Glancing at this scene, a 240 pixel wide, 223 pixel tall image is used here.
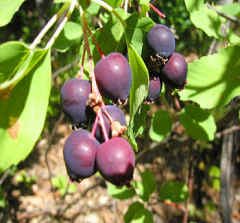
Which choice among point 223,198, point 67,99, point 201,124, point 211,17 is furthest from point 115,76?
point 223,198

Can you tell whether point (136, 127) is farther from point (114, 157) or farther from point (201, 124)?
point (201, 124)

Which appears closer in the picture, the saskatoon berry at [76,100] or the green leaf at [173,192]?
the saskatoon berry at [76,100]

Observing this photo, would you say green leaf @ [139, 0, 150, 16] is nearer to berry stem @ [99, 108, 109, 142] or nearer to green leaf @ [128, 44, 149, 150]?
green leaf @ [128, 44, 149, 150]

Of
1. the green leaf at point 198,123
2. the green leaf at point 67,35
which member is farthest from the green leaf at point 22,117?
the green leaf at point 198,123

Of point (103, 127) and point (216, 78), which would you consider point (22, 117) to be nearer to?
point (103, 127)

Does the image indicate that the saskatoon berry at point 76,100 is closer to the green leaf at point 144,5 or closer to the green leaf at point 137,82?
the green leaf at point 137,82

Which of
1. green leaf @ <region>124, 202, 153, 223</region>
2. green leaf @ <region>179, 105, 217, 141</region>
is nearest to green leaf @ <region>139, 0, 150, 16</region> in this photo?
green leaf @ <region>179, 105, 217, 141</region>
